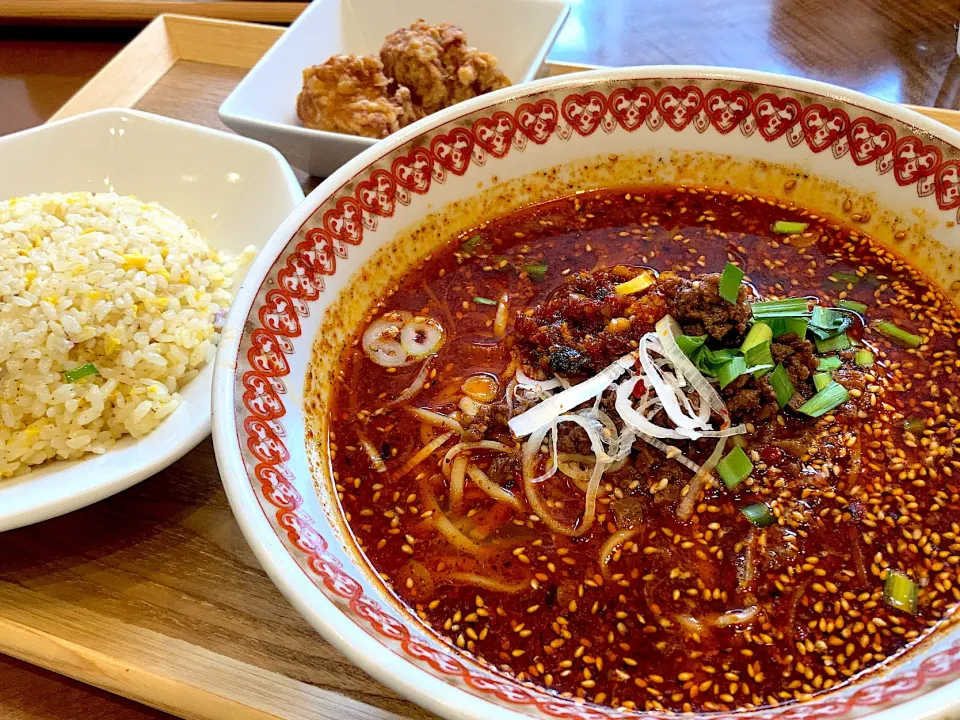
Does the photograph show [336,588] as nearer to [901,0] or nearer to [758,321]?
[758,321]

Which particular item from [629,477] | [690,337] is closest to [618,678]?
[629,477]

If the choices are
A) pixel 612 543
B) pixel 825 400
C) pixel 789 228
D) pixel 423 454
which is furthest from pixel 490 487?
pixel 789 228

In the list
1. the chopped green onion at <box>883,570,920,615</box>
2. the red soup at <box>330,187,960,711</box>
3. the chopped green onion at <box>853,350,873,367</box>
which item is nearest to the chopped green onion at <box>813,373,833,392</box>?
the red soup at <box>330,187,960,711</box>

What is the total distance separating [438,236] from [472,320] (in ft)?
1.04

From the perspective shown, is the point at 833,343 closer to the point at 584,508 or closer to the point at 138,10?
the point at 584,508

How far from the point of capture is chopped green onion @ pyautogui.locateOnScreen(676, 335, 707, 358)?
1.68m

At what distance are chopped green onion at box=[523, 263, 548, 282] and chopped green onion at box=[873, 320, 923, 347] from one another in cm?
88

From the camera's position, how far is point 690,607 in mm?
1488

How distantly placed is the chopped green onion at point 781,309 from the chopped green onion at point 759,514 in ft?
1.51

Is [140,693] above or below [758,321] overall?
below

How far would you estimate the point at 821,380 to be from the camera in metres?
1.73

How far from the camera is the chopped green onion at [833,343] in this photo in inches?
71.7

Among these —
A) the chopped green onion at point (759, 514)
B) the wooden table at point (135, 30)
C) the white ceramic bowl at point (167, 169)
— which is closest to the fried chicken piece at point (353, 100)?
the white ceramic bowl at point (167, 169)

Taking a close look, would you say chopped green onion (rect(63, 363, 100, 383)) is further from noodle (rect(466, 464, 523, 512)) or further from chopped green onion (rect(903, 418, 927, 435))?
chopped green onion (rect(903, 418, 927, 435))
